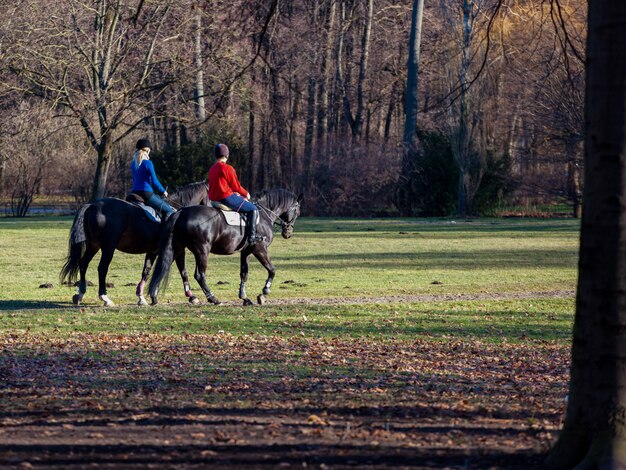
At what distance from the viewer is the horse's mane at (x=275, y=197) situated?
1917cm

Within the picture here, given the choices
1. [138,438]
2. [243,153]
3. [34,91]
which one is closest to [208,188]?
[138,438]

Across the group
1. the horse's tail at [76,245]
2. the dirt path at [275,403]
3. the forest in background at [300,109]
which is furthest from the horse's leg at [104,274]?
the forest in background at [300,109]

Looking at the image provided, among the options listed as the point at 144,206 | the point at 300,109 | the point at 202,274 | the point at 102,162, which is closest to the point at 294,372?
the point at 202,274

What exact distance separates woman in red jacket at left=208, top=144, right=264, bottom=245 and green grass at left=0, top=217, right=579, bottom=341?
1478mm

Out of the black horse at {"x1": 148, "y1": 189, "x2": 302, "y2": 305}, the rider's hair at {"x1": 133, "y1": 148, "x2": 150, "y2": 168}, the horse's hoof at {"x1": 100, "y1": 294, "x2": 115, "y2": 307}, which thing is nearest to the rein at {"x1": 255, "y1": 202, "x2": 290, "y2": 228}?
the black horse at {"x1": 148, "y1": 189, "x2": 302, "y2": 305}

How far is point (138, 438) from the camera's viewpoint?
7035mm

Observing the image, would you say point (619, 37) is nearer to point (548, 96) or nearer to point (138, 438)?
point (138, 438)

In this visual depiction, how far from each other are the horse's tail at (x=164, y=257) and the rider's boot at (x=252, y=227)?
56.1 inches

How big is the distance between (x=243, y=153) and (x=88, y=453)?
52.9 m

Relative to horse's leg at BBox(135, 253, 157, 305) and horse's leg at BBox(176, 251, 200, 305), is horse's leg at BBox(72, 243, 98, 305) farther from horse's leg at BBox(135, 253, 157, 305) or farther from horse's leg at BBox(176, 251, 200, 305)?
horse's leg at BBox(176, 251, 200, 305)

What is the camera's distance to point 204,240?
58.2 ft

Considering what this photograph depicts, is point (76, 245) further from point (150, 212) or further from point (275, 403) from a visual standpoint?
point (275, 403)

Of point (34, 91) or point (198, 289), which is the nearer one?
point (198, 289)

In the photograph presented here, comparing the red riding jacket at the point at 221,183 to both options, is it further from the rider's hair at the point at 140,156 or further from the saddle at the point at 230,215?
the rider's hair at the point at 140,156
